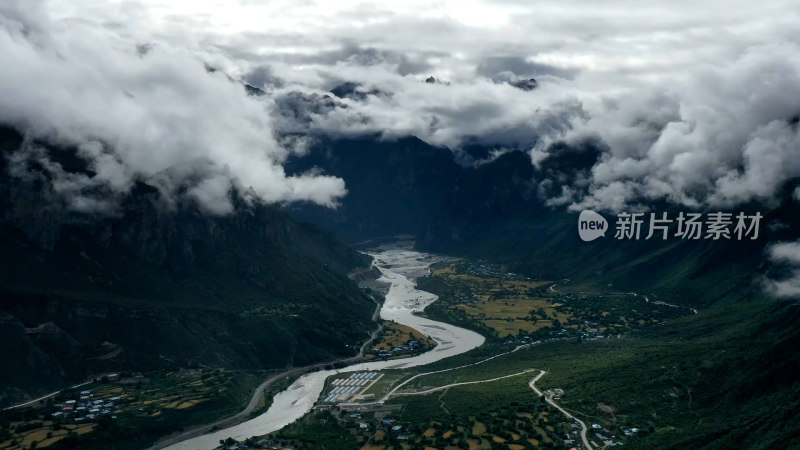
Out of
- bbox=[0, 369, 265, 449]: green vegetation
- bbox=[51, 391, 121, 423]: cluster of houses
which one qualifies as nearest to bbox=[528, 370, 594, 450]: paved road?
bbox=[0, 369, 265, 449]: green vegetation

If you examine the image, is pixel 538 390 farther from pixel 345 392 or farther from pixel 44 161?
pixel 44 161

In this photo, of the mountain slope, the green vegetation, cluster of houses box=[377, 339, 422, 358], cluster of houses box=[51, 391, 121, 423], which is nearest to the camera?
the green vegetation

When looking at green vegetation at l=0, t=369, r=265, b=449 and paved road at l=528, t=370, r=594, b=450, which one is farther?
green vegetation at l=0, t=369, r=265, b=449

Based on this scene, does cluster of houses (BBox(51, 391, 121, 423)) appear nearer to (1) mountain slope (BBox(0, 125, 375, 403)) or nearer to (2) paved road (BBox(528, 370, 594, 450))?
(1) mountain slope (BBox(0, 125, 375, 403))

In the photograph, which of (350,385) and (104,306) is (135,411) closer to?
(104,306)

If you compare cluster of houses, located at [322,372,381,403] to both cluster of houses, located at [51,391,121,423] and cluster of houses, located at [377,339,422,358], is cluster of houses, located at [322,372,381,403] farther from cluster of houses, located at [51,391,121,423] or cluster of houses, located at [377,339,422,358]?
cluster of houses, located at [51,391,121,423]

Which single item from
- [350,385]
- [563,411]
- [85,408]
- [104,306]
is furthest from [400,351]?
[85,408]

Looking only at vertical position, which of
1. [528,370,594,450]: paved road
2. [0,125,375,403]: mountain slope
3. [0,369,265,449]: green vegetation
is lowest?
[528,370,594,450]: paved road

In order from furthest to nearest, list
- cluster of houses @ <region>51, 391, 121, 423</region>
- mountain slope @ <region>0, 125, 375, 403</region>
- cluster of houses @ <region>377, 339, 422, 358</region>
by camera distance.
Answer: cluster of houses @ <region>377, 339, 422, 358</region>
mountain slope @ <region>0, 125, 375, 403</region>
cluster of houses @ <region>51, 391, 121, 423</region>

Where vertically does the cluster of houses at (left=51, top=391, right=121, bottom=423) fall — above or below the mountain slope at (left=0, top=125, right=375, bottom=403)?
below

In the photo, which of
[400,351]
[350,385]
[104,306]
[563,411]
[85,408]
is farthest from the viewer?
[400,351]
